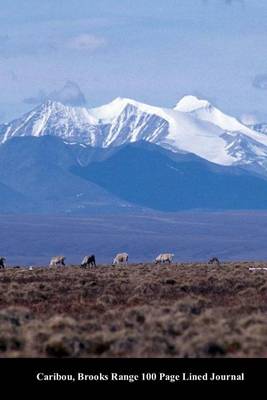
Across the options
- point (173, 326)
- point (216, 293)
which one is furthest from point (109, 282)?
point (173, 326)

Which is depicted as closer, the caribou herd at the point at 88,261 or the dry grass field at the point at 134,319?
the dry grass field at the point at 134,319

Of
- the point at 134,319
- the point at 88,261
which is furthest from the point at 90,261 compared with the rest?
the point at 134,319

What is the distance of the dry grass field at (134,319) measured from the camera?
1961 centimetres

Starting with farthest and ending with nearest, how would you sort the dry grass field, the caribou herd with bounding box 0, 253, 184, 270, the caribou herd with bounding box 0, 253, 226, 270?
the caribou herd with bounding box 0, 253, 226, 270, the caribou herd with bounding box 0, 253, 184, 270, the dry grass field

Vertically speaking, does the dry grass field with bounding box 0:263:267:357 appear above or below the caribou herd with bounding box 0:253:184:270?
below

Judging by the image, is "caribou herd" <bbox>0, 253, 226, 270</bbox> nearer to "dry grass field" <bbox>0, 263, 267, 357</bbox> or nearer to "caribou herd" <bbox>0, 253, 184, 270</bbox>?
"caribou herd" <bbox>0, 253, 184, 270</bbox>

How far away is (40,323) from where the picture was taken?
23.1m

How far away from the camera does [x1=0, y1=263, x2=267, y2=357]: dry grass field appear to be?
1961 centimetres

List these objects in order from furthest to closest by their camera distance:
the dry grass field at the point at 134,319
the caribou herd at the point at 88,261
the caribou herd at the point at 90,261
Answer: the caribou herd at the point at 90,261 < the caribou herd at the point at 88,261 < the dry grass field at the point at 134,319

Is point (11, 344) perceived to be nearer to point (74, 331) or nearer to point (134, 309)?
point (74, 331)

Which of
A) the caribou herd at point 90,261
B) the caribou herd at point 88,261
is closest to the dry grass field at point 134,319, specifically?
the caribou herd at point 88,261

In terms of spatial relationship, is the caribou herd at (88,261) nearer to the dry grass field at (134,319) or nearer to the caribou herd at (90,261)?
the caribou herd at (90,261)

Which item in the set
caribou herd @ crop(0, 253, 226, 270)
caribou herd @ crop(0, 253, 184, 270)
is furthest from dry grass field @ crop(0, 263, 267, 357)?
caribou herd @ crop(0, 253, 226, 270)
